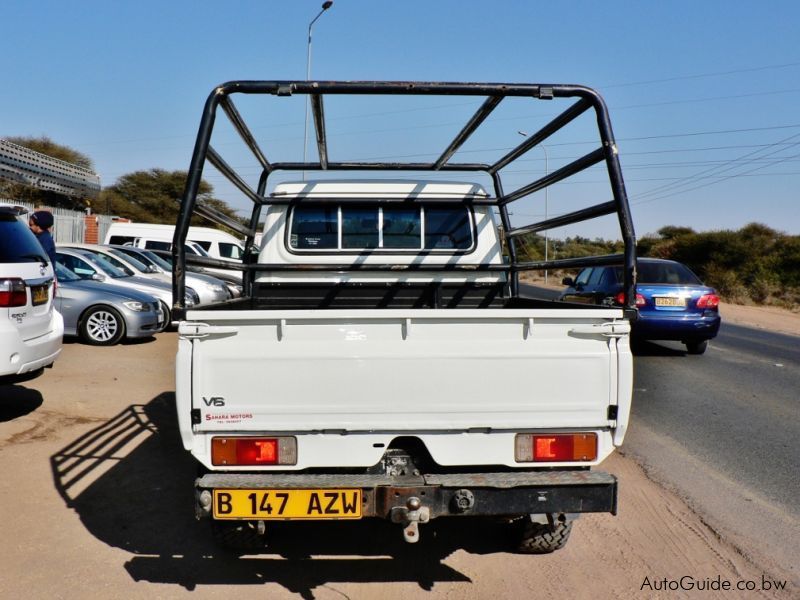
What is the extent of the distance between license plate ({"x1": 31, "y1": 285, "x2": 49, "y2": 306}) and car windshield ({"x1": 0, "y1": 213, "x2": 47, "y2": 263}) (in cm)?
24

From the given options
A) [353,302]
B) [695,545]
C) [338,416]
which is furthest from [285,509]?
[353,302]

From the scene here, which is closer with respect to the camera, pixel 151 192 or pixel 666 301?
pixel 666 301

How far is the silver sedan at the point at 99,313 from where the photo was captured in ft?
34.9

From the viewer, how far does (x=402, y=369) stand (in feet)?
10.4

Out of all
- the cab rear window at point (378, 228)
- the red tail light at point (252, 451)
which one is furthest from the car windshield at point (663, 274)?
the red tail light at point (252, 451)

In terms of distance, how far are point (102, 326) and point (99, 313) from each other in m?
0.20

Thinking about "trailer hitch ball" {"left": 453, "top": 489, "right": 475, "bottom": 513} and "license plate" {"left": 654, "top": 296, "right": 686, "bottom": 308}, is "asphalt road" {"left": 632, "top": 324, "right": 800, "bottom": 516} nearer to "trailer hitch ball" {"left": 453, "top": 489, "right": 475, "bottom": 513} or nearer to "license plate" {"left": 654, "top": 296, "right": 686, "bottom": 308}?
"license plate" {"left": 654, "top": 296, "right": 686, "bottom": 308}

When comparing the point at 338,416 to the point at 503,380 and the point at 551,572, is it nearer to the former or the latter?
the point at 503,380

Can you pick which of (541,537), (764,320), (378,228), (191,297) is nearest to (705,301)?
(378,228)

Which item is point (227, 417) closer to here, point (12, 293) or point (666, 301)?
point (12, 293)

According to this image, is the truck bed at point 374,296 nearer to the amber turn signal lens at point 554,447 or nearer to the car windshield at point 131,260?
the amber turn signal lens at point 554,447

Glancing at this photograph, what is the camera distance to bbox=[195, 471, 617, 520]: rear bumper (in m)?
3.09

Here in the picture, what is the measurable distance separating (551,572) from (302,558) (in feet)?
4.24

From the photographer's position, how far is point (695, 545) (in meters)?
4.00
